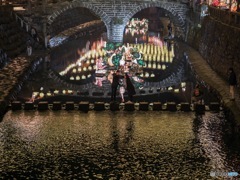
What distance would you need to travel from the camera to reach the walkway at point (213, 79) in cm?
3058

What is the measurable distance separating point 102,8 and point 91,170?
55443 mm

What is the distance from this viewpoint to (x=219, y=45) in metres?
45.8

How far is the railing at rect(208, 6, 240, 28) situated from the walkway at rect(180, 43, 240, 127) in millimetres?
4256

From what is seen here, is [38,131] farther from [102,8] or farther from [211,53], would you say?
[102,8]

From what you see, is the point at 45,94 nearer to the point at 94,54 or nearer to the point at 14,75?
the point at 14,75

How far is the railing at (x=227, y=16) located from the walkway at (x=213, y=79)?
14.0ft

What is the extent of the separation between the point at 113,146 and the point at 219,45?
23.7 m

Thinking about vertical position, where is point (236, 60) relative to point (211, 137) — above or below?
above

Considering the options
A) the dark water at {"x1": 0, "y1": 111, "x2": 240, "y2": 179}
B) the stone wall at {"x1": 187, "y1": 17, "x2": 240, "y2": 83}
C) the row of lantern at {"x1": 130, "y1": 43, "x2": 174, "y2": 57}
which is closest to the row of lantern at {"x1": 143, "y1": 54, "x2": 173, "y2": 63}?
the row of lantern at {"x1": 130, "y1": 43, "x2": 174, "y2": 57}

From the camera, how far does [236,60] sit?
37156mm

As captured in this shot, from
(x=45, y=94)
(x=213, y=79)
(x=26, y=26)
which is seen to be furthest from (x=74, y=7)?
(x=45, y=94)

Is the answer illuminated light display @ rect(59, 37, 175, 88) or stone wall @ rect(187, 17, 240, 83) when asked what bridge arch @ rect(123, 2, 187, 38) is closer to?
stone wall @ rect(187, 17, 240, 83)

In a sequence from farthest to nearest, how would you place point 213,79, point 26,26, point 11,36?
1. point 26,26
2. point 11,36
3. point 213,79

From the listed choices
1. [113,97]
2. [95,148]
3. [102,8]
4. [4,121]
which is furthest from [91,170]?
[102,8]
